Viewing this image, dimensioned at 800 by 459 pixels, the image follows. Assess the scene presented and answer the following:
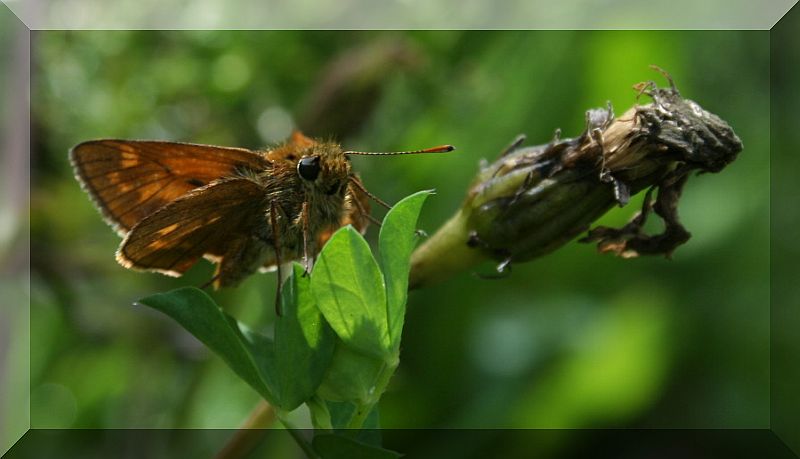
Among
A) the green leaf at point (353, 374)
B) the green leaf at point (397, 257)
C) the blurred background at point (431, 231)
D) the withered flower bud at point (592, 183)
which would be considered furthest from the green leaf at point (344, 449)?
the blurred background at point (431, 231)

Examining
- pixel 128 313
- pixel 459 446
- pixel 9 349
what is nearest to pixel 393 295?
pixel 459 446

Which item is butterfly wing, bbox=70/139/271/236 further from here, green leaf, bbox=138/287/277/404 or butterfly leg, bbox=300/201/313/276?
green leaf, bbox=138/287/277/404

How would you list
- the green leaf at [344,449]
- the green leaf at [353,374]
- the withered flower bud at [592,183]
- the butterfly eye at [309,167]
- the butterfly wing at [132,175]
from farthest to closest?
the butterfly wing at [132,175] → the butterfly eye at [309,167] → the withered flower bud at [592,183] → the green leaf at [353,374] → the green leaf at [344,449]

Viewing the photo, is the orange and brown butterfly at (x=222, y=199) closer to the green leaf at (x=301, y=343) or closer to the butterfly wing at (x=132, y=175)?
the butterfly wing at (x=132, y=175)

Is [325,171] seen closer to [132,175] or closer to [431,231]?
[132,175]

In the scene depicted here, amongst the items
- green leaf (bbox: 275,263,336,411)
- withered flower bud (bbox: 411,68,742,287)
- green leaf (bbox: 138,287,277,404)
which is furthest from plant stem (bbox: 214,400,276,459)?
withered flower bud (bbox: 411,68,742,287)

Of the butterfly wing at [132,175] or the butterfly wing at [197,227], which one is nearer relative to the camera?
the butterfly wing at [197,227]

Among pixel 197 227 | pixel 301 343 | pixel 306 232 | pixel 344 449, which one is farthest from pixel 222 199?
pixel 344 449

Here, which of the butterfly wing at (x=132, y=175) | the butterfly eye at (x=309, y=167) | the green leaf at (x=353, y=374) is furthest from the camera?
the butterfly wing at (x=132, y=175)
